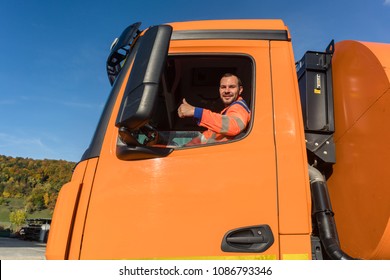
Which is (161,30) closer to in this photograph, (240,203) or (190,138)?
(190,138)

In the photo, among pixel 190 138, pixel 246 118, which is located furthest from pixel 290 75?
pixel 190 138

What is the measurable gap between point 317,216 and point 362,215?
267 mm

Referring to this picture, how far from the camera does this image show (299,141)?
201 cm

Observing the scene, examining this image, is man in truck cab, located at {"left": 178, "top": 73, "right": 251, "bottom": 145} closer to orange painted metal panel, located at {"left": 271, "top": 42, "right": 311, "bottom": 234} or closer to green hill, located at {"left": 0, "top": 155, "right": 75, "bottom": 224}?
orange painted metal panel, located at {"left": 271, "top": 42, "right": 311, "bottom": 234}

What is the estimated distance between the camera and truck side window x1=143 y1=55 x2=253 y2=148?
219 centimetres

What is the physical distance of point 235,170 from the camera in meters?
1.90

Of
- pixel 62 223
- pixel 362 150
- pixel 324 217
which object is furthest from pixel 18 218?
pixel 362 150

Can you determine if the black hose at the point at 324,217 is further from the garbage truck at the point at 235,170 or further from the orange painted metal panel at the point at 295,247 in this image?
the orange painted metal panel at the point at 295,247

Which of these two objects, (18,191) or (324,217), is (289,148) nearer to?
(324,217)

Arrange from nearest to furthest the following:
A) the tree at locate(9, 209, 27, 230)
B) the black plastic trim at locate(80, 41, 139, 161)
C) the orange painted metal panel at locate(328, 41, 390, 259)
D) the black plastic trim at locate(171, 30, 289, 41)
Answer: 1. the orange painted metal panel at locate(328, 41, 390, 259)
2. the black plastic trim at locate(80, 41, 139, 161)
3. the black plastic trim at locate(171, 30, 289, 41)
4. the tree at locate(9, 209, 27, 230)

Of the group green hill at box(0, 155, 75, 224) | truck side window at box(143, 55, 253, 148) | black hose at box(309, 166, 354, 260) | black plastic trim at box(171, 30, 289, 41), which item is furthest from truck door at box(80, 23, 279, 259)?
green hill at box(0, 155, 75, 224)

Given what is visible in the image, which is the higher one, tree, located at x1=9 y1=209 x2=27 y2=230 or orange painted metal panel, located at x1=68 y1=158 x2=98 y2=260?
tree, located at x1=9 y1=209 x2=27 y2=230

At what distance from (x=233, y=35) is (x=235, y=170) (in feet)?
3.14

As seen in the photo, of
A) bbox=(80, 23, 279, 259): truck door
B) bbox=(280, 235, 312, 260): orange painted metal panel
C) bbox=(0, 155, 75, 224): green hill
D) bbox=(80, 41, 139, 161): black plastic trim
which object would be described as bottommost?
bbox=(280, 235, 312, 260): orange painted metal panel
